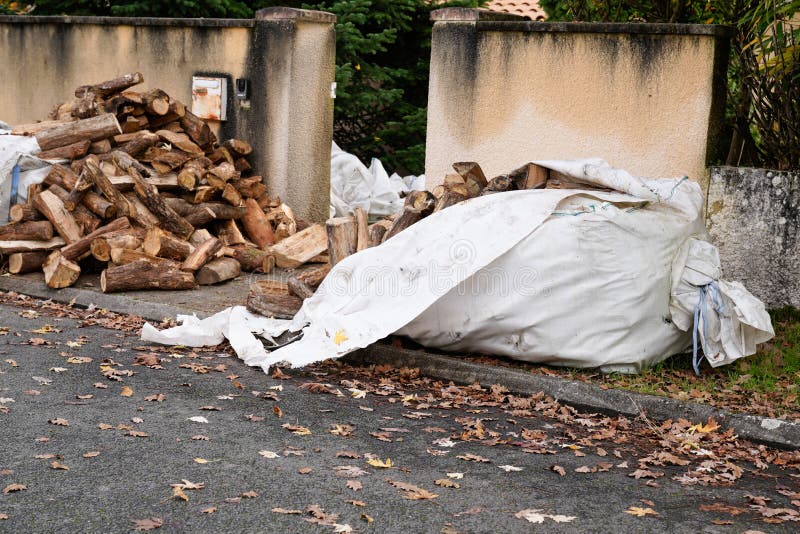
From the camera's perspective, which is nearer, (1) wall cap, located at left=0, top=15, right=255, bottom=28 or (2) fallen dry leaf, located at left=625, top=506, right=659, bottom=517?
(2) fallen dry leaf, located at left=625, top=506, right=659, bottom=517

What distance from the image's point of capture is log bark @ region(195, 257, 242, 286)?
9.16 m

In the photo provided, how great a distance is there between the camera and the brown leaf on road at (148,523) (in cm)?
395

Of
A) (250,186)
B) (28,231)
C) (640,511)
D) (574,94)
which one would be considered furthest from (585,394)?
(28,231)

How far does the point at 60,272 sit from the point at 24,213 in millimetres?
1050

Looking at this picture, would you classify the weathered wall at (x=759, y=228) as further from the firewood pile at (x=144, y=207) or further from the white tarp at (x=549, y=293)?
the firewood pile at (x=144, y=207)

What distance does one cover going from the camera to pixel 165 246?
9.19 metres

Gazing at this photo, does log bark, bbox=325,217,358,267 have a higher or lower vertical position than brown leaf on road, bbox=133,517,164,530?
higher

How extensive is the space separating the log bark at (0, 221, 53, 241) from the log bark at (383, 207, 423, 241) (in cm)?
377

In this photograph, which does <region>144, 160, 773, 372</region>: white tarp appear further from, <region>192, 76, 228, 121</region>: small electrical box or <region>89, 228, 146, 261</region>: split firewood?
<region>192, 76, 228, 121</region>: small electrical box

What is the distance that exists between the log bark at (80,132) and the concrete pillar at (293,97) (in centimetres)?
158

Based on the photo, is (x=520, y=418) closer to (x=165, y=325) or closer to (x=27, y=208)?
(x=165, y=325)

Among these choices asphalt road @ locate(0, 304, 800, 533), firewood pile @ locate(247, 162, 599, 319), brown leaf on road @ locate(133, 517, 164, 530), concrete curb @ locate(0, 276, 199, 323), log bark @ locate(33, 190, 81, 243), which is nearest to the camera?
brown leaf on road @ locate(133, 517, 164, 530)

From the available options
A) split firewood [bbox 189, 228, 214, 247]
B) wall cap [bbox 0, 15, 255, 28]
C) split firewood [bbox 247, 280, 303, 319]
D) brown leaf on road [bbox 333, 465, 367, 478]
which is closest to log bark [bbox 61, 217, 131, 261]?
split firewood [bbox 189, 228, 214, 247]

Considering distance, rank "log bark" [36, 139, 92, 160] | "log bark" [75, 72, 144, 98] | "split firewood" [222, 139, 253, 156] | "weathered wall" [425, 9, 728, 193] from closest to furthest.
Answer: "weathered wall" [425, 9, 728, 193], "log bark" [36, 139, 92, 160], "log bark" [75, 72, 144, 98], "split firewood" [222, 139, 253, 156]
